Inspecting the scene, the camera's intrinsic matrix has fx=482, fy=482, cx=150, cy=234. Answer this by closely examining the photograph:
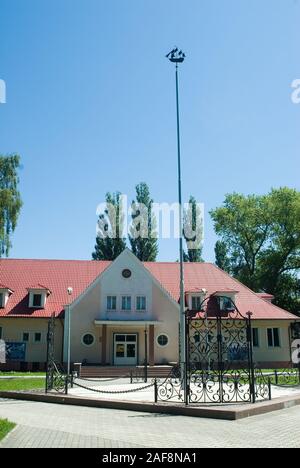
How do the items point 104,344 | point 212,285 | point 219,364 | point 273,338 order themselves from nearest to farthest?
point 219,364
point 104,344
point 273,338
point 212,285

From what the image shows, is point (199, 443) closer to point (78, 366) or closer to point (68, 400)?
point (68, 400)

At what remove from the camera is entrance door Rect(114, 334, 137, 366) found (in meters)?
38.5

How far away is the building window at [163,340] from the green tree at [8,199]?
13.7 meters

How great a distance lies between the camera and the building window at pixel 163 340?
38.8 meters

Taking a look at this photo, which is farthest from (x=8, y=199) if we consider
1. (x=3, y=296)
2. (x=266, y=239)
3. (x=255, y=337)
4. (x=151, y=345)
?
(x=266, y=239)

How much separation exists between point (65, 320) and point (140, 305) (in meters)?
6.24

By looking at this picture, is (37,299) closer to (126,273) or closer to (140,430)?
(126,273)

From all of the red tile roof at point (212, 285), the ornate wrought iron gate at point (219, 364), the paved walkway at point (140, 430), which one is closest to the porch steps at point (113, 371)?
→ the red tile roof at point (212, 285)

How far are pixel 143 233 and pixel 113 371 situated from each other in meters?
21.1

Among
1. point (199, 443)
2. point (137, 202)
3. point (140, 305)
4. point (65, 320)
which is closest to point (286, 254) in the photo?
point (137, 202)

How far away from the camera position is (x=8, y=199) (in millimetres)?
35656

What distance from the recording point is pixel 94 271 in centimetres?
4516

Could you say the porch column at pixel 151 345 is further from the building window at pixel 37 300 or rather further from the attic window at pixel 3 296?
the attic window at pixel 3 296
